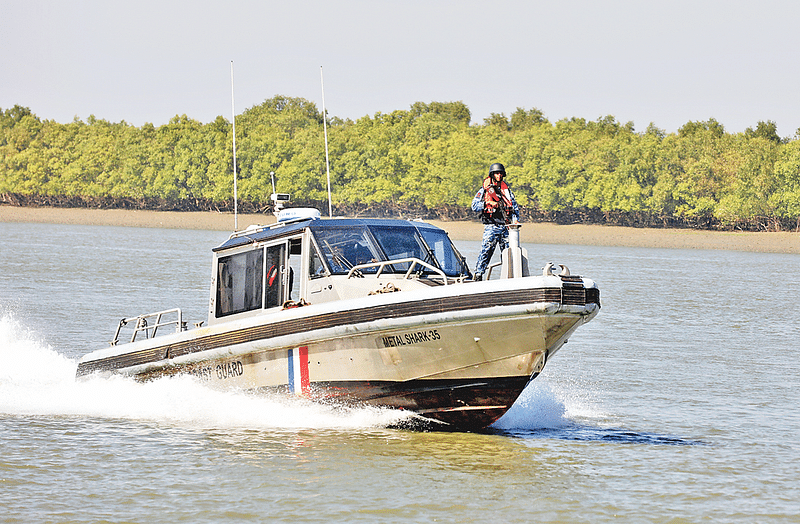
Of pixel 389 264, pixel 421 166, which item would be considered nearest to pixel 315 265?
pixel 389 264

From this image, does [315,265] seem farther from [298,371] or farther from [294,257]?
[298,371]

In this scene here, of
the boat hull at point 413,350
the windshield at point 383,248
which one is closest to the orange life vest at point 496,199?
the windshield at point 383,248

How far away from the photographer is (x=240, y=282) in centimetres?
1209

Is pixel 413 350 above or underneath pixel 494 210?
underneath

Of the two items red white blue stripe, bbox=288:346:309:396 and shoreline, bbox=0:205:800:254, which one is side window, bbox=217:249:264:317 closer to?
red white blue stripe, bbox=288:346:309:396

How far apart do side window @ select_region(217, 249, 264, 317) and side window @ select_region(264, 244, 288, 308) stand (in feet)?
0.42

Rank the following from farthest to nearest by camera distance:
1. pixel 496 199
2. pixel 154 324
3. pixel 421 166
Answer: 1. pixel 421 166
2. pixel 154 324
3. pixel 496 199

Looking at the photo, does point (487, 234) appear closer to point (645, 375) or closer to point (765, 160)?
point (645, 375)

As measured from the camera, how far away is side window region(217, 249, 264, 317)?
38.9 ft

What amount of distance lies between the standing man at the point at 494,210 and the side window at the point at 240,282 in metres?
2.78

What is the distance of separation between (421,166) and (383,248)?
8688 centimetres

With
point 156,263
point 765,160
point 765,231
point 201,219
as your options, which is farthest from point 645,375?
point 201,219

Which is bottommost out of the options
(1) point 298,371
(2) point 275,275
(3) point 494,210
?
(1) point 298,371

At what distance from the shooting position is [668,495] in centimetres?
896
